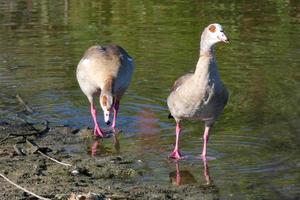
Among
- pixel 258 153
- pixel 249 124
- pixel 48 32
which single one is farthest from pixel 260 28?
pixel 258 153

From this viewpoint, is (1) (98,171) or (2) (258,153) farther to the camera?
(2) (258,153)

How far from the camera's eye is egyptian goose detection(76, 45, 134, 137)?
34.2ft

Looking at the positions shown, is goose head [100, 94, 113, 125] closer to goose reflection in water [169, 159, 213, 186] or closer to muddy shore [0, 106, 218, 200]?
muddy shore [0, 106, 218, 200]

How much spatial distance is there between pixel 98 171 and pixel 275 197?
6.83 feet

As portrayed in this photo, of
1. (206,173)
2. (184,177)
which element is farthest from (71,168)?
(206,173)

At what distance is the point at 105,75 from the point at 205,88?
2277 millimetres

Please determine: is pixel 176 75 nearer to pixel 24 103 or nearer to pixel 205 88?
pixel 24 103

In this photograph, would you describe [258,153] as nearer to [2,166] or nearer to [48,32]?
[2,166]

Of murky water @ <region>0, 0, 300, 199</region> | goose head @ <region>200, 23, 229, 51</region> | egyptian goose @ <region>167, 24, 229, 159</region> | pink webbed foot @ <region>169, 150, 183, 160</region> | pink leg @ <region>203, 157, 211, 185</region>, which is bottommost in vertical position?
murky water @ <region>0, 0, 300, 199</region>

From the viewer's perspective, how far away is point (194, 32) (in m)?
18.1

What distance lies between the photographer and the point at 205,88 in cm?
864

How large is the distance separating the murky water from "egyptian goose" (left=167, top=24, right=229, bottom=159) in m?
0.63

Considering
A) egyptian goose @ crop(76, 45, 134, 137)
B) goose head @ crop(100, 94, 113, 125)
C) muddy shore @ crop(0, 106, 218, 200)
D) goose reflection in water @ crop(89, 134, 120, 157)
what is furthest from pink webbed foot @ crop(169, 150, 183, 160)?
egyptian goose @ crop(76, 45, 134, 137)

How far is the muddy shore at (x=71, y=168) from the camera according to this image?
770 centimetres
